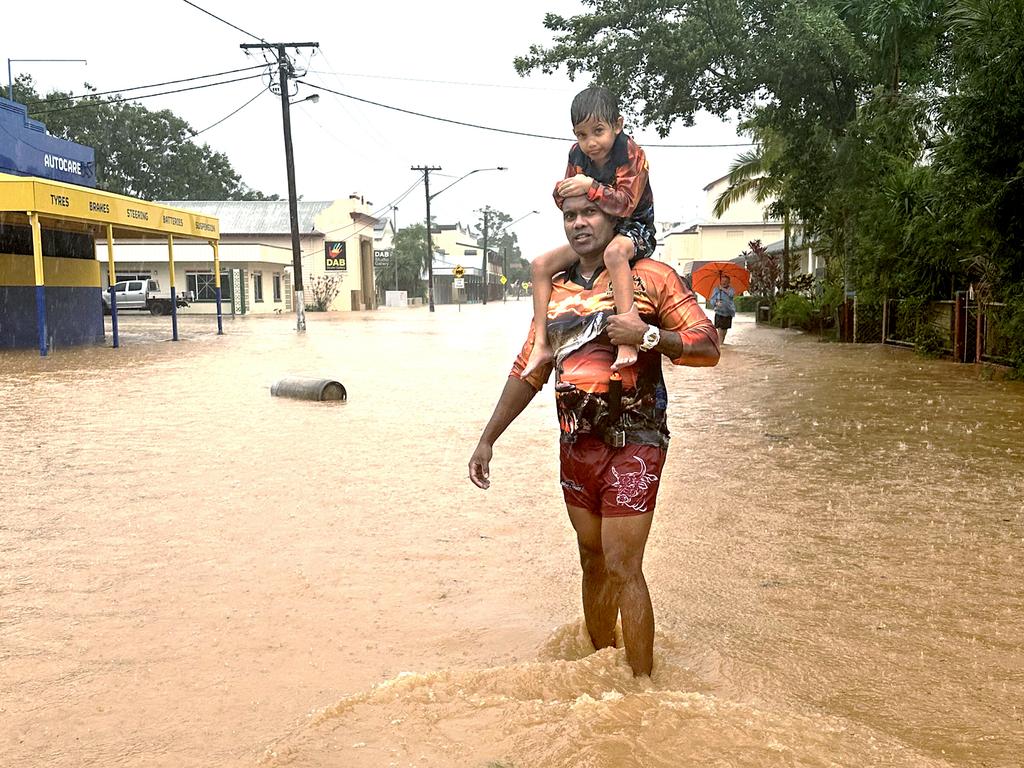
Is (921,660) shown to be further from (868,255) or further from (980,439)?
(868,255)

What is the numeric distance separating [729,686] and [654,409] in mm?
1132

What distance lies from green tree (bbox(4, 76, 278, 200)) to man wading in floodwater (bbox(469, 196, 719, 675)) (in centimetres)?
6576

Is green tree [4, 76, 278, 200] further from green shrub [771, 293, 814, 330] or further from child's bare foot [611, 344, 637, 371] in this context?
child's bare foot [611, 344, 637, 371]

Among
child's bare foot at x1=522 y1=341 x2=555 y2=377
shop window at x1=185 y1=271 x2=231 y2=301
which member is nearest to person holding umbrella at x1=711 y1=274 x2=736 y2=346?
child's bare foot at x1=522 y1=341 x2=555 y2=377

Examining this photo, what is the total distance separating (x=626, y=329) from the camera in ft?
9.95

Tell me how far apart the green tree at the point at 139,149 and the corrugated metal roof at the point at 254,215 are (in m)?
8.32

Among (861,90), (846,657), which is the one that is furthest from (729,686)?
(861,90)

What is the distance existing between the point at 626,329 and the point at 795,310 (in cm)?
2704

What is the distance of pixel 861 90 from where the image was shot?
2347cm

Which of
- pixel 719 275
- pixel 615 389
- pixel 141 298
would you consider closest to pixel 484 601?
pixel 615 389

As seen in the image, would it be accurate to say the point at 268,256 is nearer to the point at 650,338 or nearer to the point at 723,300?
the point at 723,300

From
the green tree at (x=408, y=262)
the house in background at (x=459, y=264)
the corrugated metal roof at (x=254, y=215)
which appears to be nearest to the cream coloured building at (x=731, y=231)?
the green tree at (x=408, y=262)

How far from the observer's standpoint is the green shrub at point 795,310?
28391 mm

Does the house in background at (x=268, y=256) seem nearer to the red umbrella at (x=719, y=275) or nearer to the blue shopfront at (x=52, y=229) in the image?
the blue shopfront at (x=52, y=229)
